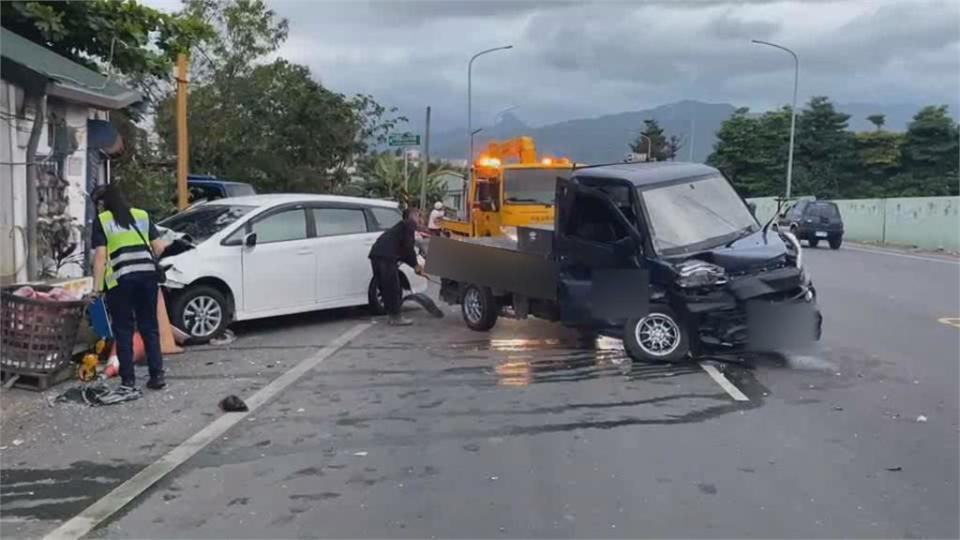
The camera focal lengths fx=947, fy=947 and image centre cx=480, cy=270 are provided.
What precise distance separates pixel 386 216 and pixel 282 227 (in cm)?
180

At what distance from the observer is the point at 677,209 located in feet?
31.1

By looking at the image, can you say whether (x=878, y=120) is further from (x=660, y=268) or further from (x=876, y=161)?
(x=660, y=268)

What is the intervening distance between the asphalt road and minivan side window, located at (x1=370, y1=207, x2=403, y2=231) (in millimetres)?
2901

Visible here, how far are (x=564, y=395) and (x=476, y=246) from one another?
382 centimetres

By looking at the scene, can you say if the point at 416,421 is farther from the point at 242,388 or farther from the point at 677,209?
the point at 677,209

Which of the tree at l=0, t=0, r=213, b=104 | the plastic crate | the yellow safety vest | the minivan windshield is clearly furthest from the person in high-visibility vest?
the tree at l=0, t=0, r=213, b=104

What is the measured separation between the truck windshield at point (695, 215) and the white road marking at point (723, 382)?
3.77 feet

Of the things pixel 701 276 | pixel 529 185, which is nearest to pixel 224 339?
pixel 701 276

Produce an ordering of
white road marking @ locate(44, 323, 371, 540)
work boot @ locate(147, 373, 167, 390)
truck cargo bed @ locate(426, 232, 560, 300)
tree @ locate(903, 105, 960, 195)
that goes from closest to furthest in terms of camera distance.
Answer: white road marking @ locate(44, 323, 371, 540) < work boot @ locate(147, 373, 167, 390) < truck cargo bed @ locate(426, 232, 560, 300) < tree @ locate(903, 105, 960, 195)

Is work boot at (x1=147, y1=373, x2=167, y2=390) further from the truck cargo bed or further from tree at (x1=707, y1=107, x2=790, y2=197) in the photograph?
tree at (x1=707, y1=107, x2=790, y2=197)

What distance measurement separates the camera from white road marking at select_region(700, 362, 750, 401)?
299 inches

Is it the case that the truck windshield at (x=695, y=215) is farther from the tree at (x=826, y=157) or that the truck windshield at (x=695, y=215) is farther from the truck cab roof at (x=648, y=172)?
the tree at (x=826, y=157)

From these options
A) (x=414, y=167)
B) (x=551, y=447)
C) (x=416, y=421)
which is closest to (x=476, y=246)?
(x=416, y=421)

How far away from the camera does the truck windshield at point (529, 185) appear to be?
16641 millimetres
